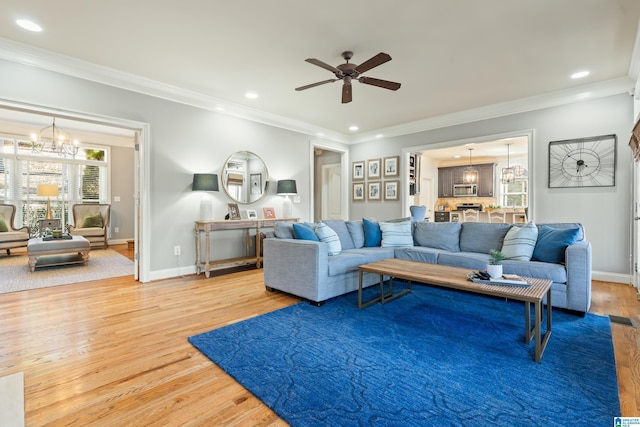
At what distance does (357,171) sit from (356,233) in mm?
3034

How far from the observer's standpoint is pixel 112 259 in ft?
19.2

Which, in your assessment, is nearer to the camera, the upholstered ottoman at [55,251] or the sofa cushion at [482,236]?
the sofa cushion at [482,236]

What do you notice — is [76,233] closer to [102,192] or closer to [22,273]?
[102,192]

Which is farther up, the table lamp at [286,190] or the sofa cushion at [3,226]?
the table lamp at [286,190]

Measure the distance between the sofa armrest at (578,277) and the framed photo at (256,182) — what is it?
14.3 ft

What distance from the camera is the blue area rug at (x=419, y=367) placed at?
1.50 metres

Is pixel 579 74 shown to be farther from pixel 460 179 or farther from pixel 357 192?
pixel 460 179

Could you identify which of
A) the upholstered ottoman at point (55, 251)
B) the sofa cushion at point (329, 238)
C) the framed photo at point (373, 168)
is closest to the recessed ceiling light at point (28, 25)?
the sofa cushion at point (329, 238)

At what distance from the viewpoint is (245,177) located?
17.3 feet

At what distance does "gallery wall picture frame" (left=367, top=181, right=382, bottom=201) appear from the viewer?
6.72 metres

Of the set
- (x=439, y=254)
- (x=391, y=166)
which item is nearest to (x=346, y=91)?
(x=439, y=254)

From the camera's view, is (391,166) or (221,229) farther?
(391,166)

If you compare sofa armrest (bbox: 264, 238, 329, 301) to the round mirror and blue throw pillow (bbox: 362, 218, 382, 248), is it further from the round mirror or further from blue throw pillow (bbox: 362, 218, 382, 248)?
the round mirror

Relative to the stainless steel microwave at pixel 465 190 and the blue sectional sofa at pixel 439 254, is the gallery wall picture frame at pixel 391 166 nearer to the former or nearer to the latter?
the blue sectional sofa at pixel 439 254
